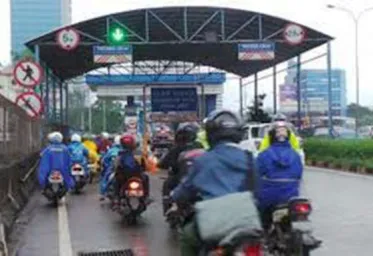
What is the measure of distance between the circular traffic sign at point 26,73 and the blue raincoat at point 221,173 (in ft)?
39.9

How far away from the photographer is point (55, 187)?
16.6 metres

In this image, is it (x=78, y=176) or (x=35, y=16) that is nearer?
(x=78, y=176)

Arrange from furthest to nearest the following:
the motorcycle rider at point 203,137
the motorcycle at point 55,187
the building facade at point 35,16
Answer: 1. the building facade at point 35,16
2. the motorcycle at point 55,187
3. the motorcycle rider at point 203,137

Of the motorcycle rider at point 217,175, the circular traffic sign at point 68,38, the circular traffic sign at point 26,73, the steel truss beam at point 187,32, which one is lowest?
the motorcycle rider at point 217,175

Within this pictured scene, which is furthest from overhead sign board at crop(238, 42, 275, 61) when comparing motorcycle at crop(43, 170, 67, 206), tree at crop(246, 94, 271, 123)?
motorcycle at crop(43, 170, 67, 206)

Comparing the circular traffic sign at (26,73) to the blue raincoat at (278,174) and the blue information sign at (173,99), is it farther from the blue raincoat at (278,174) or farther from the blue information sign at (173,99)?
the blue information sign at (173,99)

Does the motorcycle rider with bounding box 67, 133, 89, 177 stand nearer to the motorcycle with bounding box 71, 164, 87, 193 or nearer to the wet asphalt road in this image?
the motorcycle with bounding box 71, 164, 87, 193

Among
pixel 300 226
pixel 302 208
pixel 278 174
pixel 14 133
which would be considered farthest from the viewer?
pixel 14 133

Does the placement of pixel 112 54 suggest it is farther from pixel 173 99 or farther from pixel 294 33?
pixel 173 99

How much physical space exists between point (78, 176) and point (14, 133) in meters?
2.09

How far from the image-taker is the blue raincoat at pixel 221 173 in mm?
5285

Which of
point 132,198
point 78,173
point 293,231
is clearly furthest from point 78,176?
point 293,231

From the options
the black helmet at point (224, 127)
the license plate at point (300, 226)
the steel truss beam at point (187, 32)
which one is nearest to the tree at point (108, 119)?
the steel truss beam at point (187, 32)

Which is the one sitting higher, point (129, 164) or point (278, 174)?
point (278, 174)
